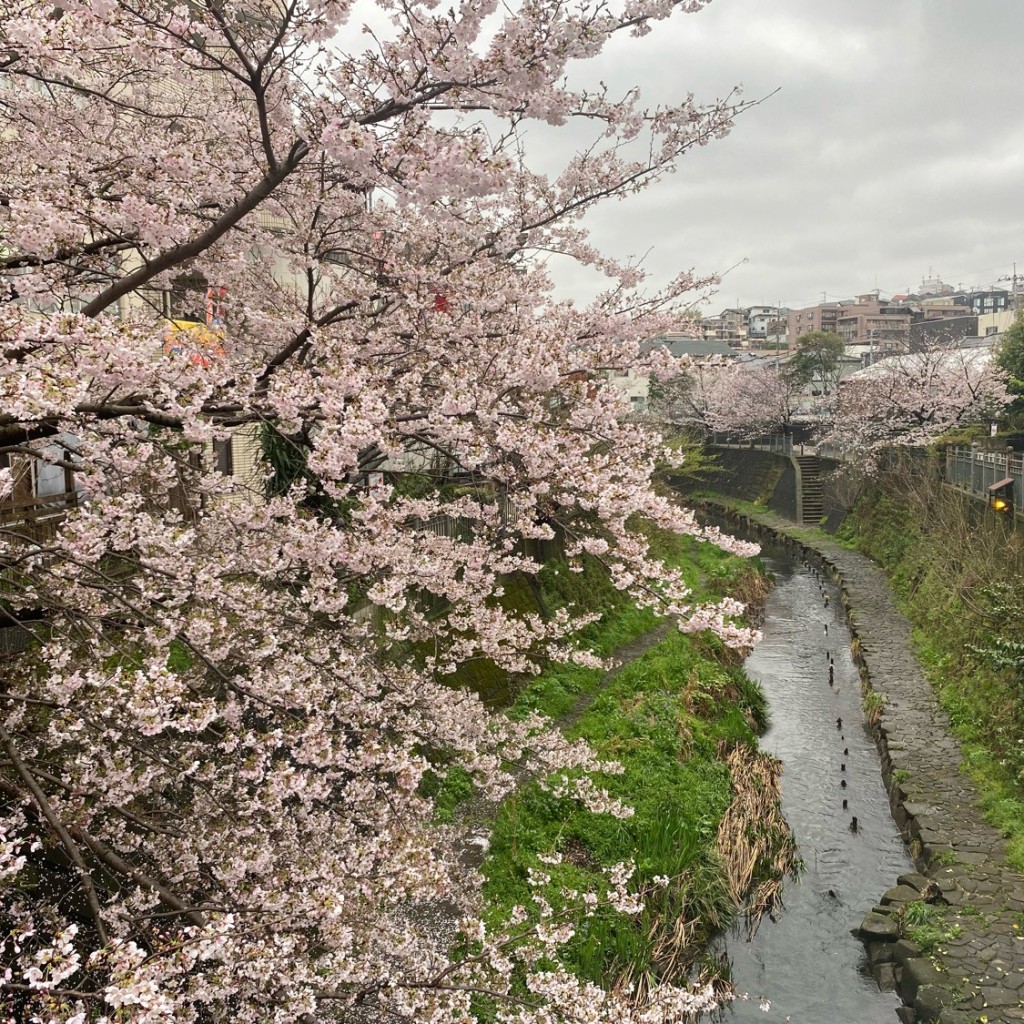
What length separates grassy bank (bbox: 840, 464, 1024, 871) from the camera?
11.0 meters

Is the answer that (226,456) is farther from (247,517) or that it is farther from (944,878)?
(944,878)

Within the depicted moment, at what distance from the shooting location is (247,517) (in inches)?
192

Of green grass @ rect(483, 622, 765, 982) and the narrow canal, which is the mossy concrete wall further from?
green grass @ rect(483, 622, 765, 982)

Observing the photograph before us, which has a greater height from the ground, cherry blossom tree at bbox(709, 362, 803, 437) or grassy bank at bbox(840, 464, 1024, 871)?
cherry blossom tree at bbox(709, 362, 803, 437)

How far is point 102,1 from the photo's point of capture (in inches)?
155

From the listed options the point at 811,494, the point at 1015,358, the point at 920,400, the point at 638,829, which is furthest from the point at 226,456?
the point at 1015,358

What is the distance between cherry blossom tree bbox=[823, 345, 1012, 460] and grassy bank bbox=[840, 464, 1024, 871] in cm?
520

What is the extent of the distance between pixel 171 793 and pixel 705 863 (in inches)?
266

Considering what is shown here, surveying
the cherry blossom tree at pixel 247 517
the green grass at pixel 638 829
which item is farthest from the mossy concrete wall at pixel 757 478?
the cherry blossom tree at pixel 247 517

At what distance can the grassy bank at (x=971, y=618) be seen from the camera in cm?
1097

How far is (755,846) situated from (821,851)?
1.33 m

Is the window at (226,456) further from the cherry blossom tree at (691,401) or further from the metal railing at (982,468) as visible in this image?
the cherry blossom tree at (691,401)

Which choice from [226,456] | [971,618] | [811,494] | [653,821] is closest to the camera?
[653,821]

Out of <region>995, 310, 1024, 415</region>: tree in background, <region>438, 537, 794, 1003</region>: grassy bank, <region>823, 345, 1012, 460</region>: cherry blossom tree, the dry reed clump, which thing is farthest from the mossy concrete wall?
the dry reed clump
